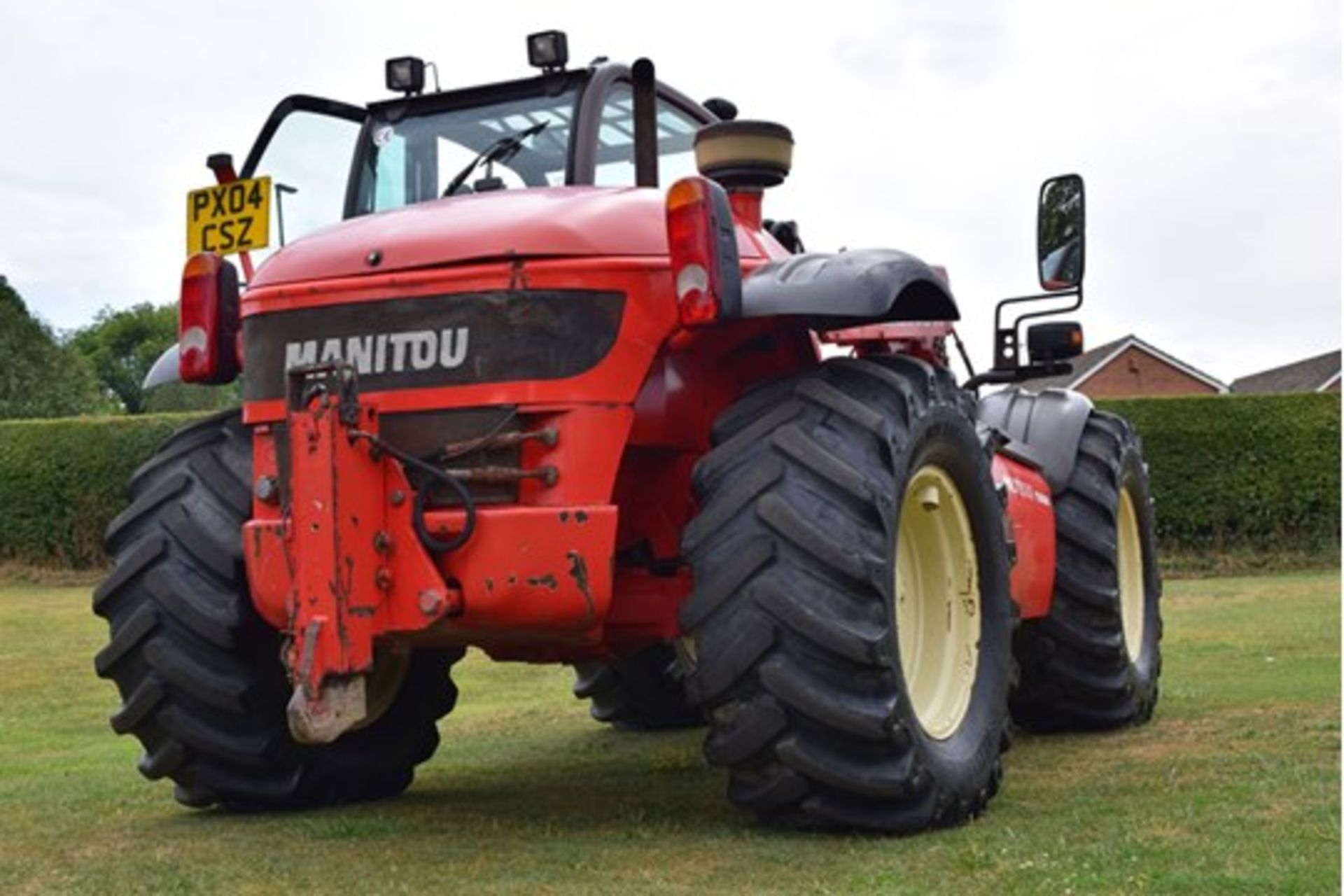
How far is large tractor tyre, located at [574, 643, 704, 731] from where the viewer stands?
8.22 metres

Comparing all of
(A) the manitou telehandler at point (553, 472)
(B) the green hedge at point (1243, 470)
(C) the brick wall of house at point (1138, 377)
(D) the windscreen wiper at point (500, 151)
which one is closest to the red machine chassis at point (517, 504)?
(A) the manitou telehandler at point (553, 472)

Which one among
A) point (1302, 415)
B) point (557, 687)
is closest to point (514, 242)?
point (557, 687)

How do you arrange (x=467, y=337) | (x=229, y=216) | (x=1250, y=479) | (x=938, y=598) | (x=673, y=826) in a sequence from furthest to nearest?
(x=1250, y=479), (x=229, y=216), (x=938, y=598), (x=673, y=826), (x=467, y=337)

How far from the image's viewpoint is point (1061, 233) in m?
6.90

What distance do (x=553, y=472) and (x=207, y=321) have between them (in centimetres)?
157

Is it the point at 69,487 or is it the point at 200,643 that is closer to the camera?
the point at 200,643

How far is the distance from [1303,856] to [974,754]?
3.77 ft

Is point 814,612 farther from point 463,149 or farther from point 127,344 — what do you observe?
point 127,344

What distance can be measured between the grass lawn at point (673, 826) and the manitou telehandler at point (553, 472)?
0.87ft

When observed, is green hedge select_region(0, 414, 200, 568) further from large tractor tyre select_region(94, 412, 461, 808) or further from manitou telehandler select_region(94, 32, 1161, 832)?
large tractor tyre select_region(94, 412, 461, 808)

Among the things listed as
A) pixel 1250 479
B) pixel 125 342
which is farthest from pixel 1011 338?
pixel 125 342

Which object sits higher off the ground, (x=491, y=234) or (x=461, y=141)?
(x=461, y=141)

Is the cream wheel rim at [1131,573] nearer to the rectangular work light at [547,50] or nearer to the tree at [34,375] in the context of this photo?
the rectangular work light at [547,50]

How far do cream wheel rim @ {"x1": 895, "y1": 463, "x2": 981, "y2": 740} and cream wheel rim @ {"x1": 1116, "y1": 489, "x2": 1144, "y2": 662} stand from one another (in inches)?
117
